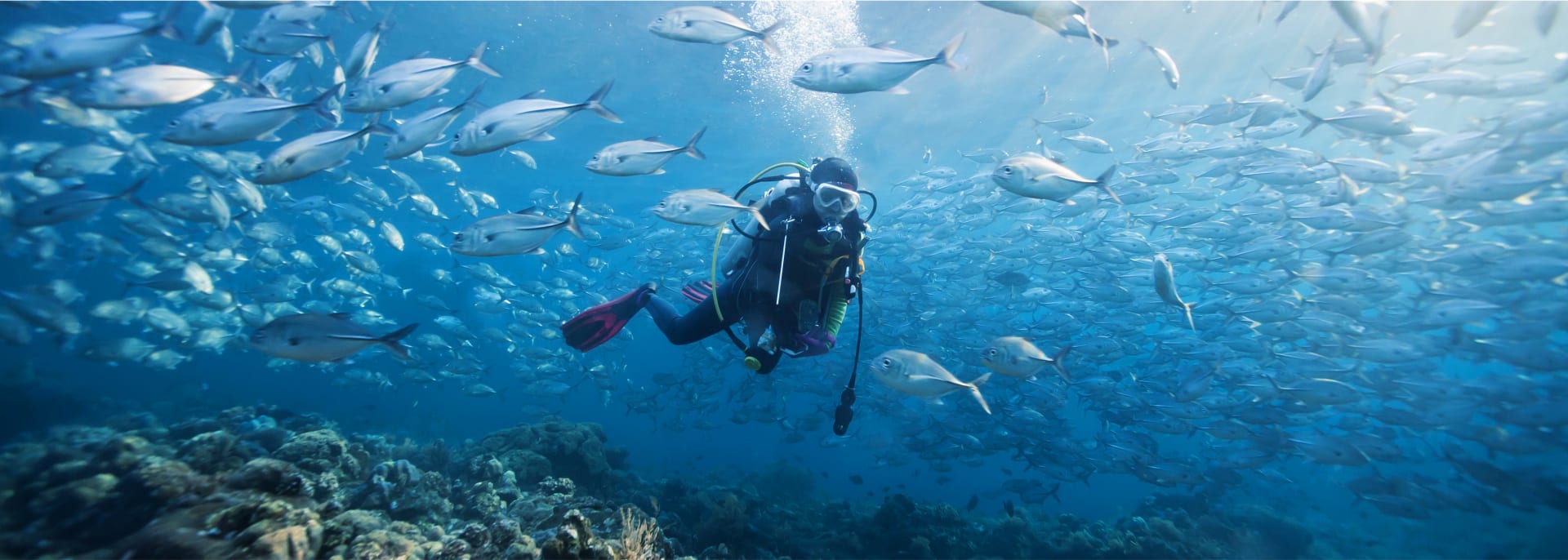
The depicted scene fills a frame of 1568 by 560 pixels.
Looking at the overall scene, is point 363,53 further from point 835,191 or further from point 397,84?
point 835,191

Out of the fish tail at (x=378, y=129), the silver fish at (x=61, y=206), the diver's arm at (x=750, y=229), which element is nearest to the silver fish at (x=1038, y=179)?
the diver's arm at (x=750, y=229)

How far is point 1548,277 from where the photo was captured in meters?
9.27

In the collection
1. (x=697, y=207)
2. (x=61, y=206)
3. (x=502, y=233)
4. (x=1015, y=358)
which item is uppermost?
(x=697, y=207)

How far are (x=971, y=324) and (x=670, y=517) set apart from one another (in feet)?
29.6

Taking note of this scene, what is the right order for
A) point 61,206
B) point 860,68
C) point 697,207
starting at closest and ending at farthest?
point 860,68 < point 697,207 < point 61,206

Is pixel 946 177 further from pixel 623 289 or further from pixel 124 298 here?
pixel 124 298

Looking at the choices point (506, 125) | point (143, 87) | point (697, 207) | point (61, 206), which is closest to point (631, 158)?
point (697, 207)

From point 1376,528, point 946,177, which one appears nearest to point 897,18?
point 946,177

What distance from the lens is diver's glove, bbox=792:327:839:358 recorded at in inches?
195

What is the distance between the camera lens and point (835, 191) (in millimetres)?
4297

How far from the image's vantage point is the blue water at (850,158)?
14477 mm

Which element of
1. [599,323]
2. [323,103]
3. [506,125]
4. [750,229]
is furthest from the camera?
[599,323]

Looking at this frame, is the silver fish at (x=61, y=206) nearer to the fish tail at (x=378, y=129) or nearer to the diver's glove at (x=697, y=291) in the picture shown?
the fish tail at (x=378, y=129)

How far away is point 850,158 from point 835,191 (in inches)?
1125
